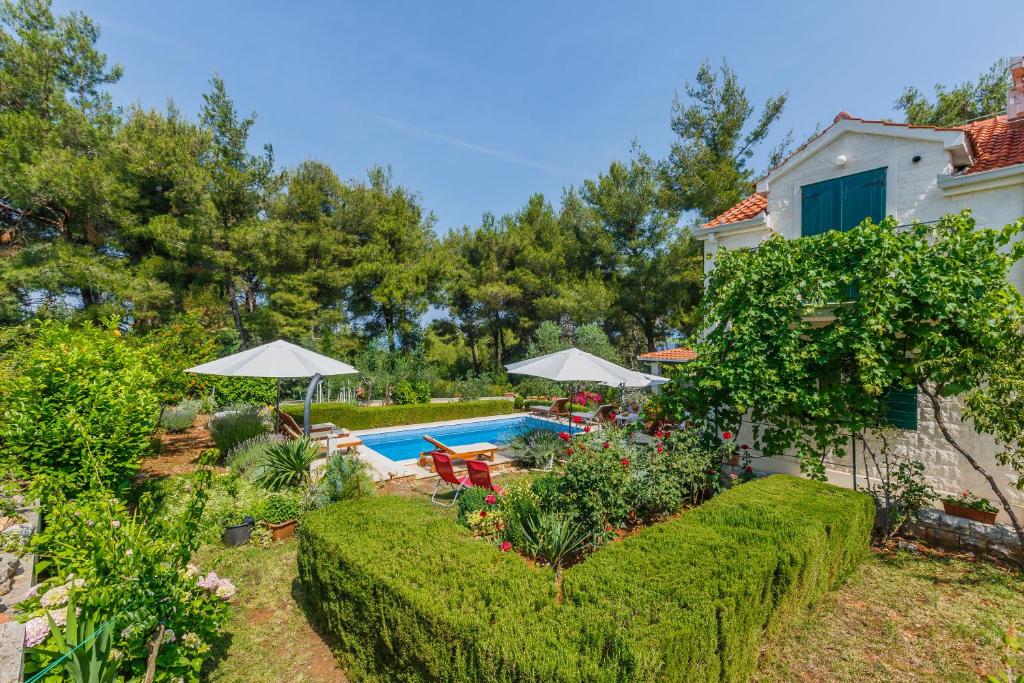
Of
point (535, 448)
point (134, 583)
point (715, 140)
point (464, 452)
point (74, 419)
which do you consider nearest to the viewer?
point (134, 583)

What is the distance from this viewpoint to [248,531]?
6.48 m

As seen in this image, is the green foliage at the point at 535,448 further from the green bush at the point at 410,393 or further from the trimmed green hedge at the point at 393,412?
the green bush at the point at 410,393

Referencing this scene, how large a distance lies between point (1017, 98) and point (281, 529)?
1532 cm

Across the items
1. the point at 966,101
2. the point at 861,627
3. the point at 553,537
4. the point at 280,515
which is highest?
the point at 966,101

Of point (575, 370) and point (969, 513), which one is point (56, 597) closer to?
point (575, 370)

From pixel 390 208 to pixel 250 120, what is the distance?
8117 millimetres

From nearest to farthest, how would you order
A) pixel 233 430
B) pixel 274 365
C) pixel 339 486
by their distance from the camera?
1. pixel 339 486
2. pixel 274 365
3. pixel 233 430

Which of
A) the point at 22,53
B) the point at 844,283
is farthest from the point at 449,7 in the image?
the point at 22,53

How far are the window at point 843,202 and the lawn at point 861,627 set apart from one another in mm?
5813

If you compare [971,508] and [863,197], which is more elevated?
[863,197]

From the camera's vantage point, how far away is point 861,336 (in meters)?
6.55

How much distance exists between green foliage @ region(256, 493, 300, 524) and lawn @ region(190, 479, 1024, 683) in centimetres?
80

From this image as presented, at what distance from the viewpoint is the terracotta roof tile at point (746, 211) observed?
32.3ft

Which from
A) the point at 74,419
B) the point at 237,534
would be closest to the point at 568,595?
the point at 237,534
